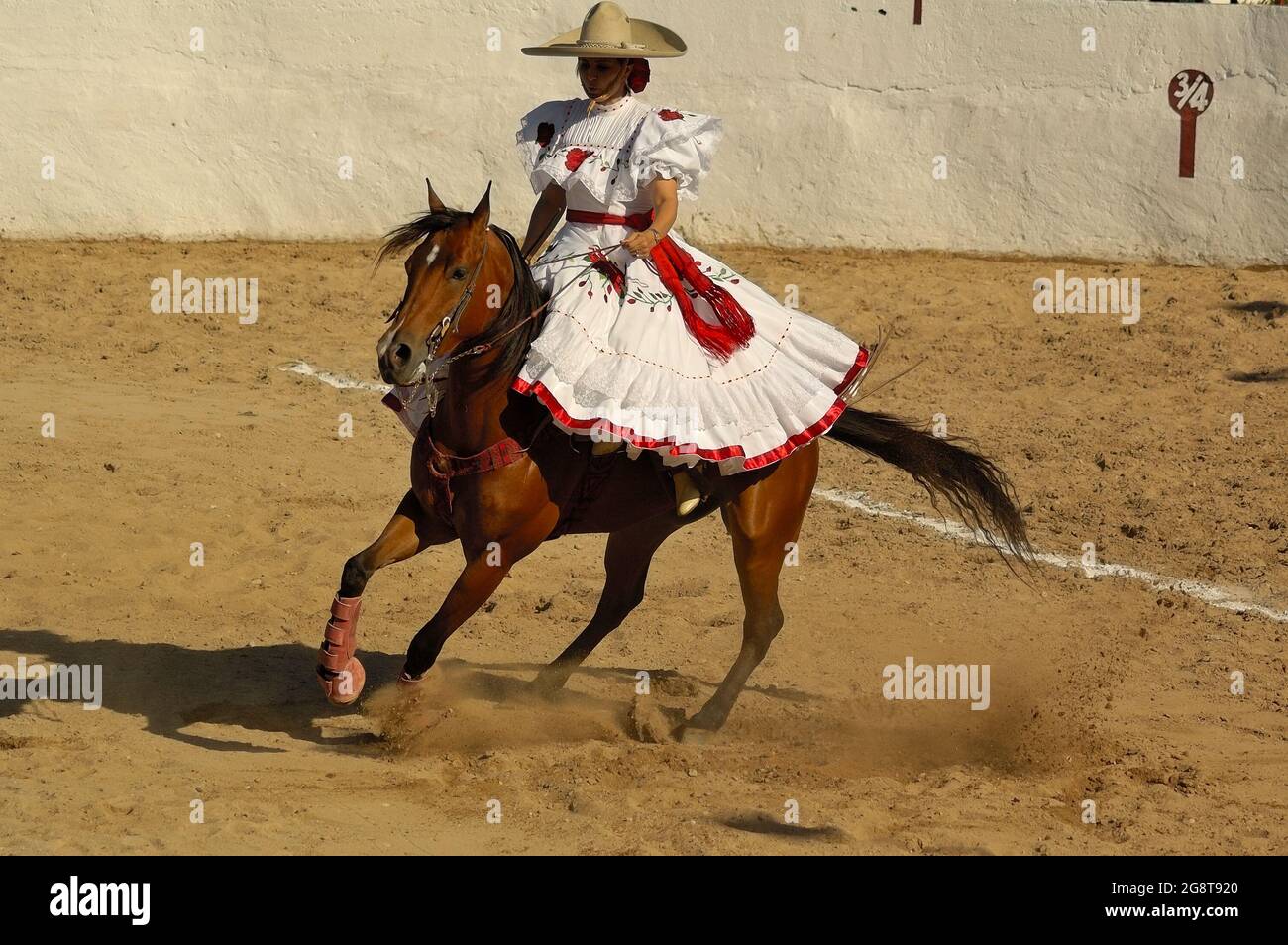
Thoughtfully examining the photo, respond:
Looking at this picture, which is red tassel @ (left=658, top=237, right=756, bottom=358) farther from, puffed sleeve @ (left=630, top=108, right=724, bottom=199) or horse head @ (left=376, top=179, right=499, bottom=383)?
horse head @ (left=376, top=179, right=499, bottom=383)

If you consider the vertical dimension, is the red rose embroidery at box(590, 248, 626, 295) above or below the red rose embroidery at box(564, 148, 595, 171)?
below

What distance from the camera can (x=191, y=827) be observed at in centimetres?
506

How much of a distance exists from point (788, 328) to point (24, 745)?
3.25 m

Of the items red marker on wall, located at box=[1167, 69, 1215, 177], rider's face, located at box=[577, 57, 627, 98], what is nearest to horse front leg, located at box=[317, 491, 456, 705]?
rider's face, located at box=[577, 57, 627, 98]

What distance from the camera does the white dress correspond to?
5.65 m

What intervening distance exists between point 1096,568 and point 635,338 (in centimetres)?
→ 366

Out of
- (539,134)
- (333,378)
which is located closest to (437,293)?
(539,134)

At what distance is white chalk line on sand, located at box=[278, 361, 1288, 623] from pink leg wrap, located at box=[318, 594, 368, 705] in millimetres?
2957

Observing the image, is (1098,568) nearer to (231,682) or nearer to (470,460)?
(470,460)

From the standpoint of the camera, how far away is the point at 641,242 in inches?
223

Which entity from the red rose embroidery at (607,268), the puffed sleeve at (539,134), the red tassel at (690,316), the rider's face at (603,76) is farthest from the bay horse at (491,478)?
the rider's face at (603,76)

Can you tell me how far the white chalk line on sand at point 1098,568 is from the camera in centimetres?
786

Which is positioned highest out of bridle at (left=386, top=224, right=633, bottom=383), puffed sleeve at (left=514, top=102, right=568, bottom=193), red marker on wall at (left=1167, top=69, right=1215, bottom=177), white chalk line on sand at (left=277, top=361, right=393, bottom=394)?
red marker on wall at (left=1167, top=69, right=1215, bottom=177)

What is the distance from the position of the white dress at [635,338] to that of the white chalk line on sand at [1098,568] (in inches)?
Answer: 80.2
